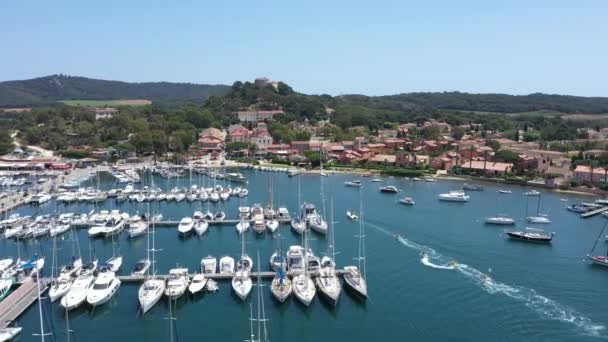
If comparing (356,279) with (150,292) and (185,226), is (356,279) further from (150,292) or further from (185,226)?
(185,226)

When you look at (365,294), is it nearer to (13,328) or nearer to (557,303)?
(557,303)

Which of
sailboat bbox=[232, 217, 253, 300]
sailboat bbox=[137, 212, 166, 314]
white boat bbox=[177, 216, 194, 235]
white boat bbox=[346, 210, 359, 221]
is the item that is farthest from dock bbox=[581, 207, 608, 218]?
sailboat bbox=[137, 212, 166, 314]

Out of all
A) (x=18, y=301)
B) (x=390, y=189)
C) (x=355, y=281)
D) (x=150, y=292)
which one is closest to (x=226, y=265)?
(x=150, y=292)

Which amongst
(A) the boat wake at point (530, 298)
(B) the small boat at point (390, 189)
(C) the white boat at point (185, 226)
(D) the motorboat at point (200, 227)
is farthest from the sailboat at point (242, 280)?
(B) the small boat at point (390, 189)

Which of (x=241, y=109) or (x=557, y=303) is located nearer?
(x=557, y=303)

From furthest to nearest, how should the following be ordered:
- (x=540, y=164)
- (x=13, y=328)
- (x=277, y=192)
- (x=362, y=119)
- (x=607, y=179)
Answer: (x=362, y=119)
(x=540, y=164)
(x=607, y=179)
(x=277, y=192)
(x=13, y=328)

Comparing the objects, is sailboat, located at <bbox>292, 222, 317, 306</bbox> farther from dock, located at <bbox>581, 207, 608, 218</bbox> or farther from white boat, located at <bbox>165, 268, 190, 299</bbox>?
dock, located at <bbox>581, 207, 608, 218</bbox>

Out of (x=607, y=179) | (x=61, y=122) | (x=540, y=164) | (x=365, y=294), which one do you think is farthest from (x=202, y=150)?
(x=365, y=294)
